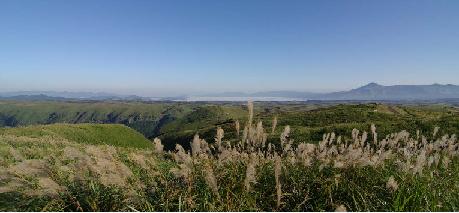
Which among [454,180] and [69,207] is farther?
[454,180]

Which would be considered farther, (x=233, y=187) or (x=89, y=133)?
(x=89, y=133)

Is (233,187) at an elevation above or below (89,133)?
above

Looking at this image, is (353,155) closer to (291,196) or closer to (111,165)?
(291,196)

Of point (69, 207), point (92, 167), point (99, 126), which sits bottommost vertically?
point (99, 126)

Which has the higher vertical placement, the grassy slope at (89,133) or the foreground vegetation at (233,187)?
the foreground vegetation at (233,187)

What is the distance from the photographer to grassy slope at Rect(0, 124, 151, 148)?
5131 cm

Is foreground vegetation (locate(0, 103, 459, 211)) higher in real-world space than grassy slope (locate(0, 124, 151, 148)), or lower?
higher

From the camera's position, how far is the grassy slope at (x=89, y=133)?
51.3 meters

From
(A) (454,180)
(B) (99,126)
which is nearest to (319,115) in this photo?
(B) (99,126)

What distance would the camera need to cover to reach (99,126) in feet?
237

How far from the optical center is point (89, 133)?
64.9 m

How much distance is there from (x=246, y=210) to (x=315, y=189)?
4.85 ft

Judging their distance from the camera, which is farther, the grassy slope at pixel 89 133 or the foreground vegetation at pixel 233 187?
the grassy slope at pixel 89 133

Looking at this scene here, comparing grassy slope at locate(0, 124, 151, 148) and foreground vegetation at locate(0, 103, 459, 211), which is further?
grassy slope at locate(0, 124, 151, 148)
